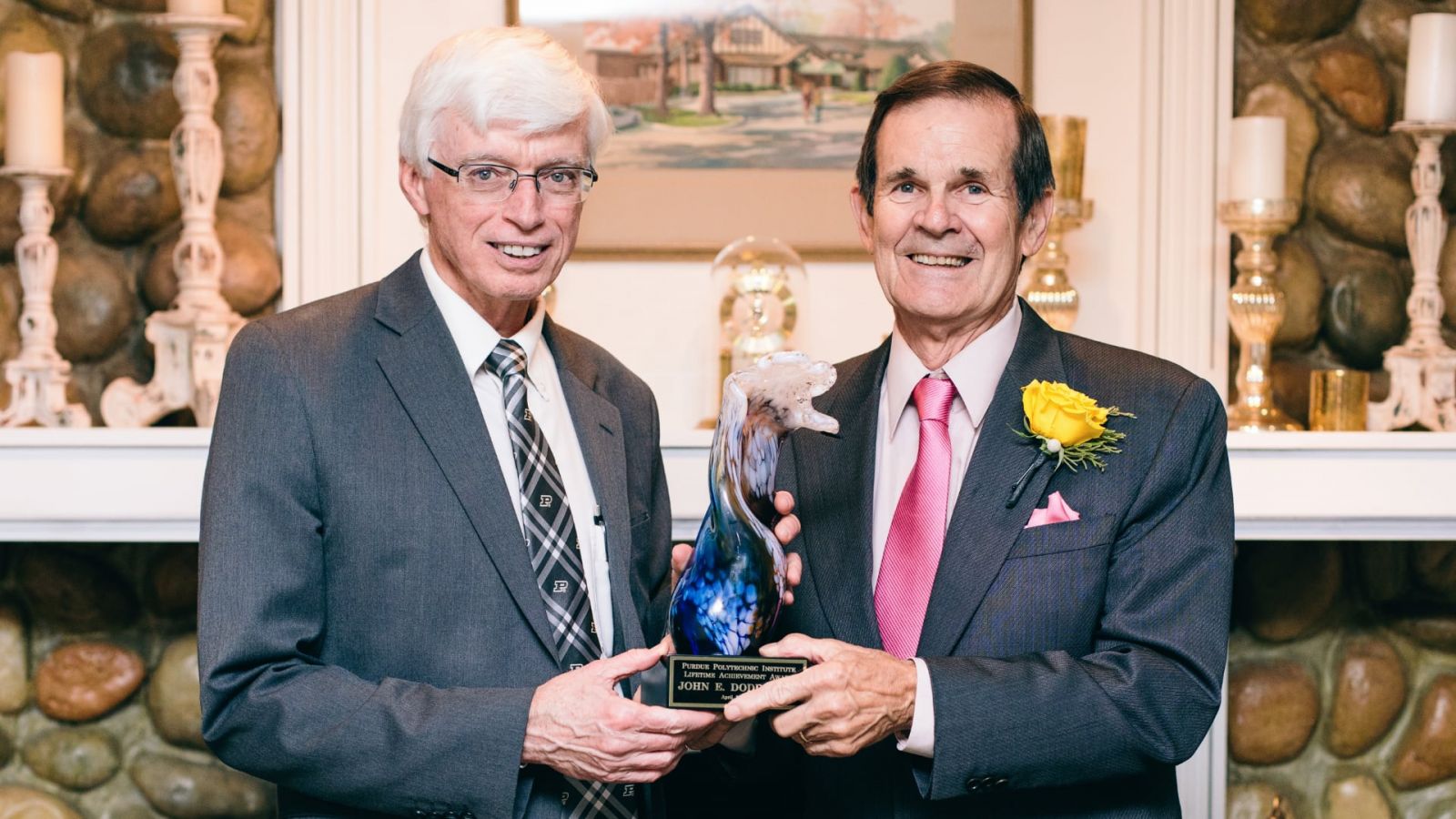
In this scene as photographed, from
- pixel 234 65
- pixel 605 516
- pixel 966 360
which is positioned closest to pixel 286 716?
pixel 605 516

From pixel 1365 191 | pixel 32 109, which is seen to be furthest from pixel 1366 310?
pixel 32 109

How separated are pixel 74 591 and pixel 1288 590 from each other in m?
2.63

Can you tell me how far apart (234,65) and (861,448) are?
73.1 inches

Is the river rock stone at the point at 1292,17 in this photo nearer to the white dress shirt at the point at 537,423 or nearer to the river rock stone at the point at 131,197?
the white dress shirt at the point at 537,423

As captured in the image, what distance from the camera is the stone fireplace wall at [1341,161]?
10.2 ft

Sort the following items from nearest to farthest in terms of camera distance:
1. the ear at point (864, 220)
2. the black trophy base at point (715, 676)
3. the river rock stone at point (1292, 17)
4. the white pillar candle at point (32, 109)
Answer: the black trophy base at point (715, 676), the ear at point (864, 220), the white pillar candle at point (32, 109), the river rock stone at point (1292, 17)

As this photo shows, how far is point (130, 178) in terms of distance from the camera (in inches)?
119

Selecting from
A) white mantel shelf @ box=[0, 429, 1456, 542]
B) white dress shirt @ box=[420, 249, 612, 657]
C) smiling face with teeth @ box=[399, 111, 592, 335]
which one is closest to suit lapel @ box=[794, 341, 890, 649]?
white dress shirt @ box=[420, 249, 612, 657]

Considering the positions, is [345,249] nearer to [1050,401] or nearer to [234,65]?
[234,65]

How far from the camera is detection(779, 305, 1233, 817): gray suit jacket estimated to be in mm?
1643

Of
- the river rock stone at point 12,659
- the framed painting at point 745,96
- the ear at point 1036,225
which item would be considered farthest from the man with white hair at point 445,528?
the river rock stone at point 12,659

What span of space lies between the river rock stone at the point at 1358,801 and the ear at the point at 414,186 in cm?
246

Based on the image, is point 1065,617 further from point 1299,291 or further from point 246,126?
point 246,126

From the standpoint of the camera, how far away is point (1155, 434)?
1767 mm
